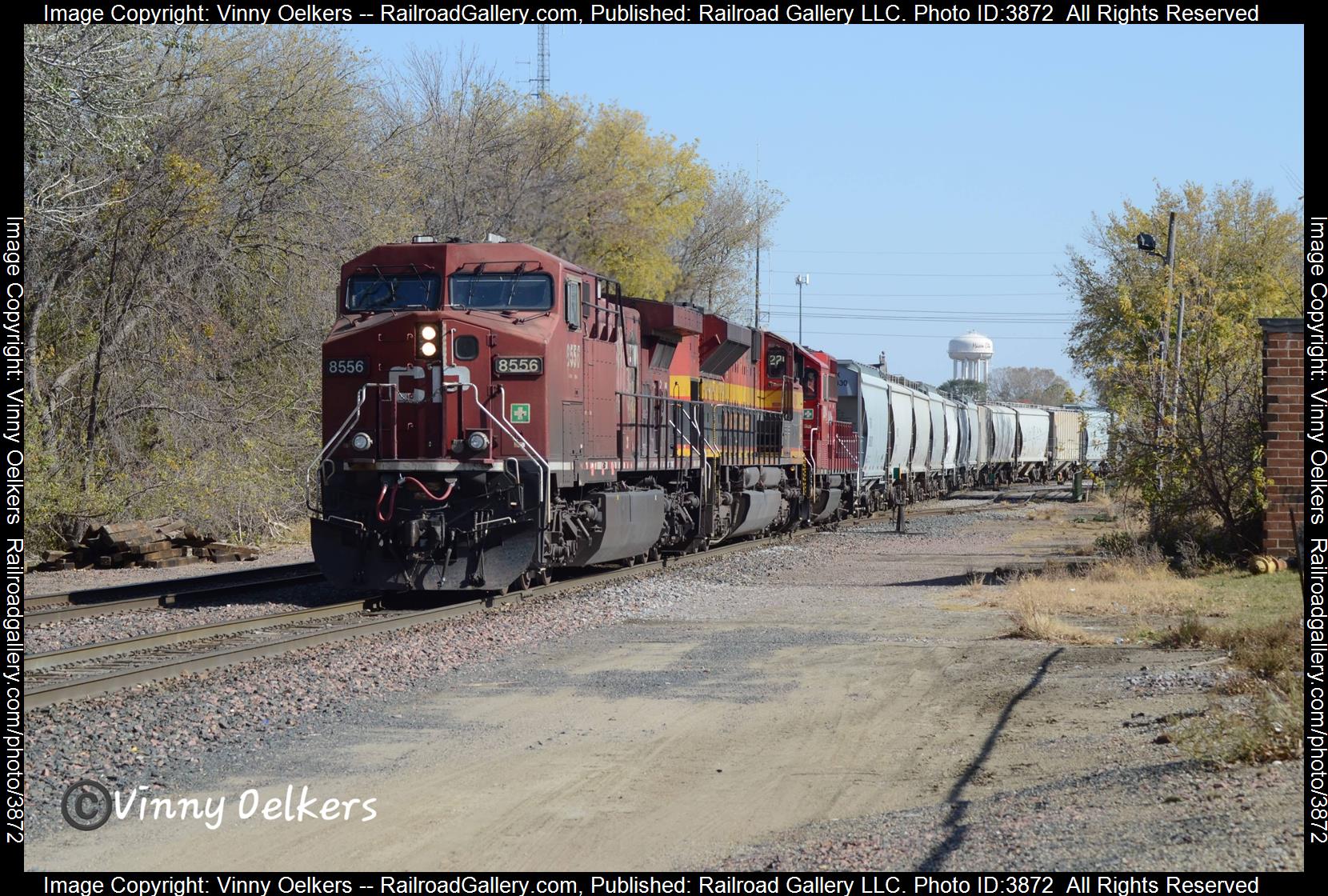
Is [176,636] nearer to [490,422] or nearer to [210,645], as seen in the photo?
[210,645]

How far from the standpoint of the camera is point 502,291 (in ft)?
50.6

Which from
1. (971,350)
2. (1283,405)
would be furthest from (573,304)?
(971,350)

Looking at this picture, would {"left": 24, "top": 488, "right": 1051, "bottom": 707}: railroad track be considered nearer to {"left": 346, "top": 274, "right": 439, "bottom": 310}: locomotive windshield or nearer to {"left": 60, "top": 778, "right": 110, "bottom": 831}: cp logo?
{"left": 60, "top": 778, "right": 110, "bottom": 831}: cp logo

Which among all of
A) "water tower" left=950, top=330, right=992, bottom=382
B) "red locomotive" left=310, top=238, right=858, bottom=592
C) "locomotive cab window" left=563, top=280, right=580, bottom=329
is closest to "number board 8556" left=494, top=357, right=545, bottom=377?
"red locomotive" left=310, top=238, right=858, bottom=592

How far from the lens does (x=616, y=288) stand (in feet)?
57.8

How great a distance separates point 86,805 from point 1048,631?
8.74 meters

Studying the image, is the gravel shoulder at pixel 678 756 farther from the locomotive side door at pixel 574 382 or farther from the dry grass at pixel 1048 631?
the locomotive side door at pixel 574 382

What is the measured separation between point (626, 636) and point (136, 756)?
579 cm

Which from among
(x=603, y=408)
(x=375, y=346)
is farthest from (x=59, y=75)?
Answer: (x=603, y=408)

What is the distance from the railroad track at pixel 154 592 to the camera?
1420cm

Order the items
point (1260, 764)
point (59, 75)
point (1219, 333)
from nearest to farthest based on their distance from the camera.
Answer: point (1260, 764), point (59, 75), point (1219, 333)

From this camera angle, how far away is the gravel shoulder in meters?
6.03

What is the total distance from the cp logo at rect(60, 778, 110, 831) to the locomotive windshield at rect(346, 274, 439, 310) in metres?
8.77

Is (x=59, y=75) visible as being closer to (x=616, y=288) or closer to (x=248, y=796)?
(x=616, y=288)
